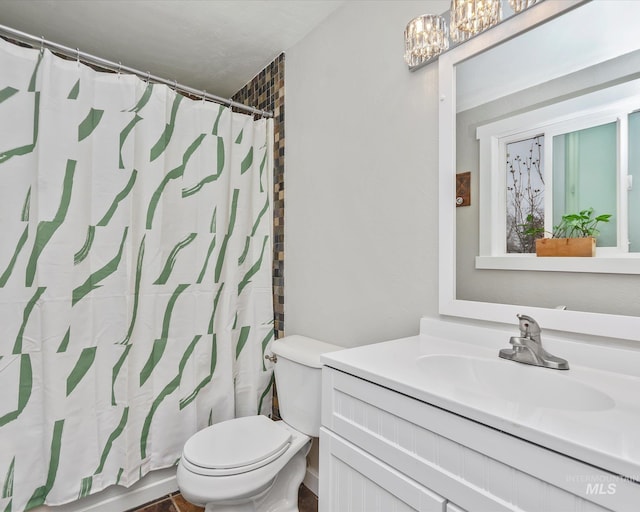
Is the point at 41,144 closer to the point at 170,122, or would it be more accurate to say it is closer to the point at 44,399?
the point at 170,122

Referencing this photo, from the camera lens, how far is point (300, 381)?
1.56 metres

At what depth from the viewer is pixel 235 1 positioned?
1.63 metres

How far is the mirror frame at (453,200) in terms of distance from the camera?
98cm

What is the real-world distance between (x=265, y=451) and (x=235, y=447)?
0.41 ft

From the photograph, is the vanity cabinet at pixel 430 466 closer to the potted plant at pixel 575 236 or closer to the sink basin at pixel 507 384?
the sink basin at pixel 507 384

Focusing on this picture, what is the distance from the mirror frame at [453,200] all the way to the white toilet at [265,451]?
623 millimetres

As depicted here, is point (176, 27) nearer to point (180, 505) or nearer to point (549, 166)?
point (549, 166)

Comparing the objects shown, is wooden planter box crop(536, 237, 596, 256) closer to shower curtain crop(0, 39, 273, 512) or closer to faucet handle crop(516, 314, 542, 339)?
faucet handle crop(516, 314, 542, 339)

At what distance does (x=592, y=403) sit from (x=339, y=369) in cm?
58

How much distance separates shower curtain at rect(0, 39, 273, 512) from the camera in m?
1.42

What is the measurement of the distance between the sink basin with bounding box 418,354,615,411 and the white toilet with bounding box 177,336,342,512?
1.92ft

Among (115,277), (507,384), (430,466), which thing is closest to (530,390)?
(507,384)

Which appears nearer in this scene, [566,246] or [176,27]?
[566,246]

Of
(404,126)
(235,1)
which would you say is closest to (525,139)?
(404,126)
